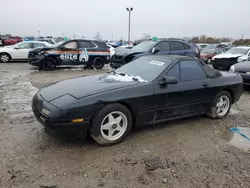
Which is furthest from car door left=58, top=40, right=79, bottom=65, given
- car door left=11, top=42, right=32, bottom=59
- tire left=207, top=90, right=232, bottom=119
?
tire left=207, top=90, right=232, bottom=119

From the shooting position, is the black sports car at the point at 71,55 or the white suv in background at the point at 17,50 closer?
the black sports car at the point at 71,55

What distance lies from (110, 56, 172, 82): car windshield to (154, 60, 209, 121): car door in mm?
185

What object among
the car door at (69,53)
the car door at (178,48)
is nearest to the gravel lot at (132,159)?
the car door at (178,48)

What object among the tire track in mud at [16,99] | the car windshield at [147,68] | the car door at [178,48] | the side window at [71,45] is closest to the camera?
the car windshield at [147,68]

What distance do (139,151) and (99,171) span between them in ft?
2.62

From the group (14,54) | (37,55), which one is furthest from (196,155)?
(14,54)

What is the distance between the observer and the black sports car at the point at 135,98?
10.9ft

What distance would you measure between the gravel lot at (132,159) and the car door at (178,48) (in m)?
6.02

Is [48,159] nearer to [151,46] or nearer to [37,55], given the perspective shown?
[151,46]

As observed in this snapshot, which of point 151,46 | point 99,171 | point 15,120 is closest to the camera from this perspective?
point 99,171

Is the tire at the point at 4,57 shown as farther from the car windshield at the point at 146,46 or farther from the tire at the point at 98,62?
the car windshield at the point at 146,46

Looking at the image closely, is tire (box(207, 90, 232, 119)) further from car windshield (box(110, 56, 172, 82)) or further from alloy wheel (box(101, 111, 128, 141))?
alloy wheel (box(101, 111, 128, 141))

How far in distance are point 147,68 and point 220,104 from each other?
77.7 inches

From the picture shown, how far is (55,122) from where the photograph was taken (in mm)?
3193
